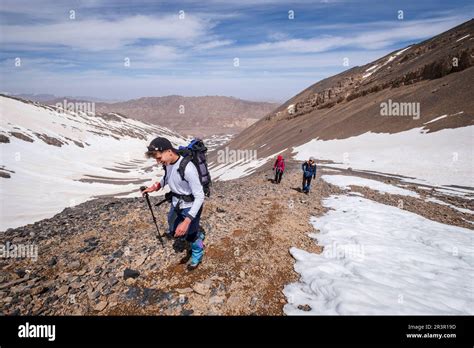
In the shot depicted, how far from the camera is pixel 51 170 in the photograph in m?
67.5

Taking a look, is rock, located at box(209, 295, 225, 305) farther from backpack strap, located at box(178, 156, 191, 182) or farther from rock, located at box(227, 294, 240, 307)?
backpack strap, located at box(178, 156, 191, 182)

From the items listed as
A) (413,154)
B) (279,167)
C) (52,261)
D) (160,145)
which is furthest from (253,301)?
(413,154)

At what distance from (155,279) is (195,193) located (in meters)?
2.51

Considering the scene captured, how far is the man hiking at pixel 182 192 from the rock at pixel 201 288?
0.69 meters

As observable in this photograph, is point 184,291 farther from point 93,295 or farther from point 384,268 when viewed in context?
point 384,268

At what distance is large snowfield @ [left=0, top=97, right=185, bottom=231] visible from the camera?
132 feet

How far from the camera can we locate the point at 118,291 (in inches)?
238

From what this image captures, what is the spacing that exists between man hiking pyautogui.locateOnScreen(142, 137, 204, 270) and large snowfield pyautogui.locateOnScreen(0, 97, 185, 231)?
3414cm

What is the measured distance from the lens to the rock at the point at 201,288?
5.92 m

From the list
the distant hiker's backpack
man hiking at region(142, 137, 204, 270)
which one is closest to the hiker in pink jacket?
the distant hiker's backpack

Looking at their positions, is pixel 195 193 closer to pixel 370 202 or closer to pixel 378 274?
pixel 378 274

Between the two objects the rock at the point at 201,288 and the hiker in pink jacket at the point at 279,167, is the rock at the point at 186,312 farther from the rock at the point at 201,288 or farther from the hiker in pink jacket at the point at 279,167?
the hiker in pink jacket at the point at 279,167

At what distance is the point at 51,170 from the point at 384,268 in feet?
261
